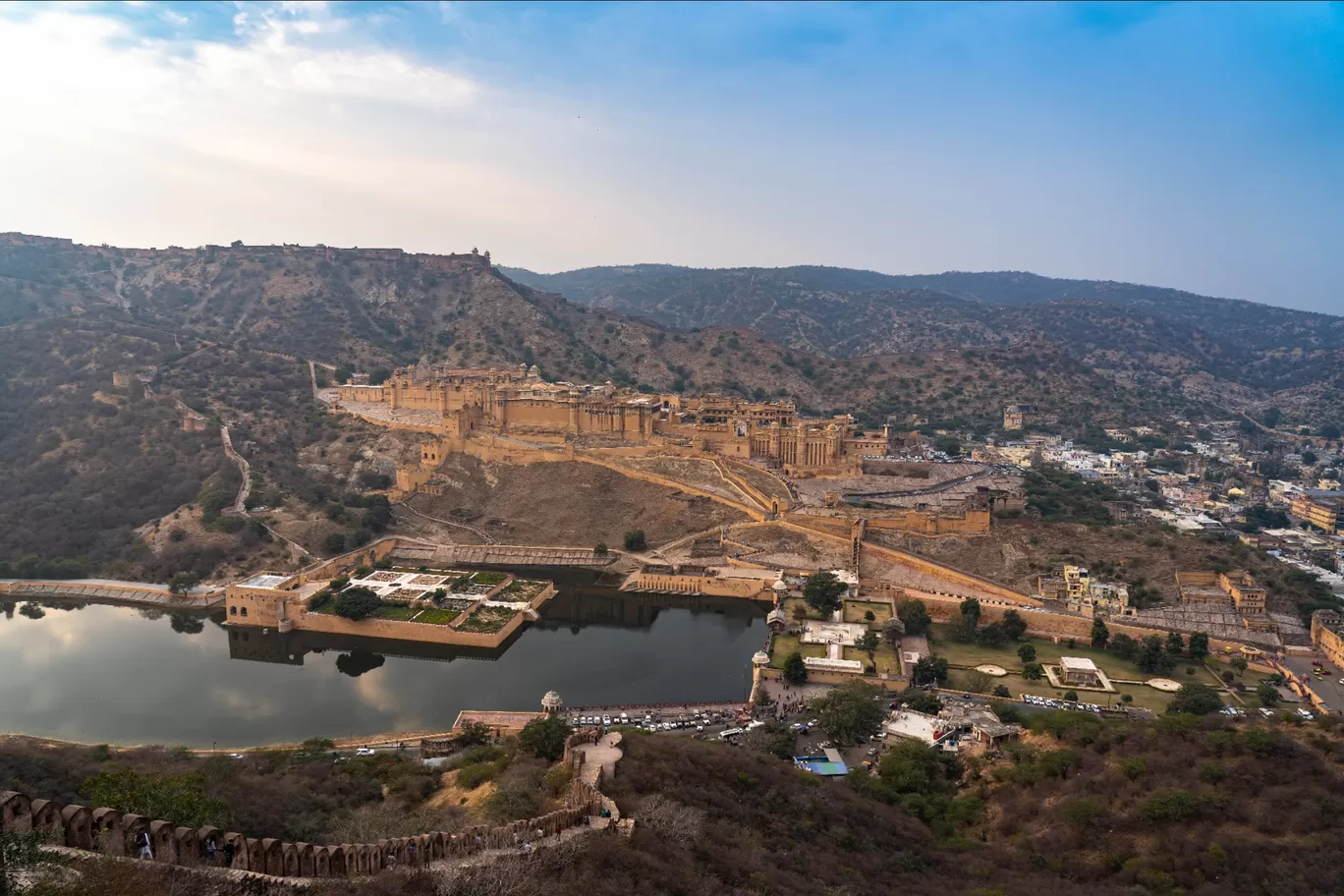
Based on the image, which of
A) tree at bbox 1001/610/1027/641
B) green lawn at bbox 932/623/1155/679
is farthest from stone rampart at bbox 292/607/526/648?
tree at bbox 1001/610/1027/641

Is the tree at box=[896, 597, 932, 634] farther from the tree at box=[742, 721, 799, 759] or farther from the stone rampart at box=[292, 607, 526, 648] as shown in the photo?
the stone rampart at box=[292, 607, 526, 648]

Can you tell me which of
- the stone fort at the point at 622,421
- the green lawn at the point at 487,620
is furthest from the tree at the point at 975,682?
the stone fort at the point at 622,421

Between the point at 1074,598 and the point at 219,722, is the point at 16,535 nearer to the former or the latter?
the point at 219,722

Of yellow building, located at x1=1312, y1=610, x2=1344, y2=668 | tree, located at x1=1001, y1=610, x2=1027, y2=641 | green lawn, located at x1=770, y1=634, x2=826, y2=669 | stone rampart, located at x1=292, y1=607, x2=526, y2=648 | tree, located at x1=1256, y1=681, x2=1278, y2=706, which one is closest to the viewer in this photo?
tree, located at x1=1256, y1=681, x2=1278, y2=706

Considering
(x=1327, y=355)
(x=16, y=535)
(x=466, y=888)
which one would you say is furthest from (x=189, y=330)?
(x=1327, y=355)

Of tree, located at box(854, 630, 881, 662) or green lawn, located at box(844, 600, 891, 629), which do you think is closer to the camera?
tree, located at box(854, 630, 881, 662)

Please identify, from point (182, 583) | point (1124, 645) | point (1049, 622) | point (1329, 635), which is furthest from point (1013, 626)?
point (182, 583)
